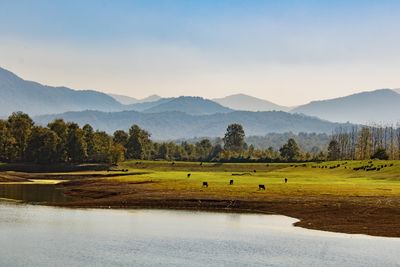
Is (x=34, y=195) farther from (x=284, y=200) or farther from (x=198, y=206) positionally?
(x=284, y=200)

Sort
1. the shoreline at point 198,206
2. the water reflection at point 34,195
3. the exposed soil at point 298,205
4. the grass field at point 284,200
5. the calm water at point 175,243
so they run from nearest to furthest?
the calm water at point 175,243, the exposed soil at point 298,205, the grass field at point 284,200, the shoreline at point 198,206, the water reflection at point 34,195

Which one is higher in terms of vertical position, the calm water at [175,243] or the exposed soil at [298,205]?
the exposed soil at [298,205]

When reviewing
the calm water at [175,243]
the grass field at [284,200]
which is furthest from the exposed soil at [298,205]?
the calm water at [175,243]

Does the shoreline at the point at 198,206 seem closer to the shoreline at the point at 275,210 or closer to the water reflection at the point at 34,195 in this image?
the shoreline at the point at 275,210

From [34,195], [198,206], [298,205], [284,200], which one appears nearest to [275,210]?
[298,205]

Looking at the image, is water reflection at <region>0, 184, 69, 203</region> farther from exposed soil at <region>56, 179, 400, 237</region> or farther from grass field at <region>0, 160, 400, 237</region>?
exposed soil at <region>56, 179, 400, 237</region>

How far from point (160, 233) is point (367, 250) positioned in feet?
69.6

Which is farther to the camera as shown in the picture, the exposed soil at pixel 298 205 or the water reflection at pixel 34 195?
the water reflection at pixel 34 195

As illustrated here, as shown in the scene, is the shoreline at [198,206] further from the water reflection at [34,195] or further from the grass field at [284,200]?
the water reflection at [34,195]

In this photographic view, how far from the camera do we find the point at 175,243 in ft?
182

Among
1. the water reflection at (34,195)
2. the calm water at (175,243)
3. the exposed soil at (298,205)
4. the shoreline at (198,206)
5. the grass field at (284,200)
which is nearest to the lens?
the calm water at (175,243)

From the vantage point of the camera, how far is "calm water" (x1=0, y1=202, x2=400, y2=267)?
4784cm

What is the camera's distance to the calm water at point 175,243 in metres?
47.8

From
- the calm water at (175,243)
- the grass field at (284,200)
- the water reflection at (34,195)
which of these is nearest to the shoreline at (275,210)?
the grass field at (284,200)
